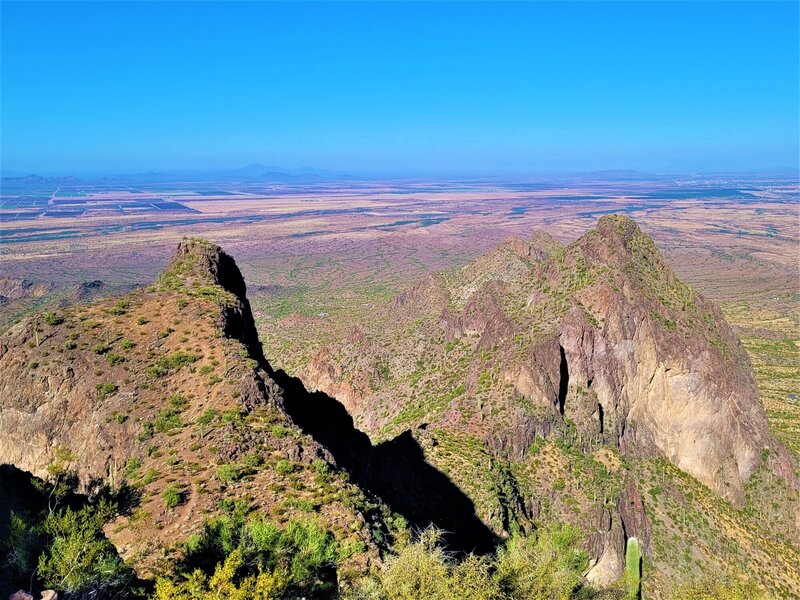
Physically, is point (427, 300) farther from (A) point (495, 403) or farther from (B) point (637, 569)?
(B) point (637, 569)

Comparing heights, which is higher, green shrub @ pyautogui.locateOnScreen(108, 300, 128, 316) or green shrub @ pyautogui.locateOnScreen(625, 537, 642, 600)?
green shrub @ pyautogui.locateOnScreen(108, 300, 128, 316)

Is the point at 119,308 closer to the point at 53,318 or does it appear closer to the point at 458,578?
the point at 53,318

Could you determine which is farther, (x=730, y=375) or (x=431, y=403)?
(x=431, y=403)

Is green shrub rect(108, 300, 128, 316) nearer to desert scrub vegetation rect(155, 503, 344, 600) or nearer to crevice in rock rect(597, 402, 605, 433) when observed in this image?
desert scrub vegetation rect(155, 503, 344, 600)

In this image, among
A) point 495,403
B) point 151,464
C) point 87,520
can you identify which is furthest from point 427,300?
point 87,520

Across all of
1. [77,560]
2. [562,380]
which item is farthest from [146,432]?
[562,380]

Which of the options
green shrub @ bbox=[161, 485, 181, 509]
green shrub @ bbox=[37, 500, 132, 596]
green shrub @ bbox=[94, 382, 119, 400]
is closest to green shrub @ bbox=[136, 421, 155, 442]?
green shrub @ bbox=[94, 382, 119, 400]
